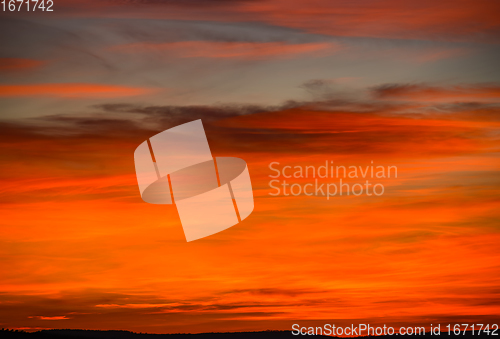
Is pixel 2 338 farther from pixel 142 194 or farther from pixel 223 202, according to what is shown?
pixel 223 202

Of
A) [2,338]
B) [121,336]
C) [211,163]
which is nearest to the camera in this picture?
[211,163]

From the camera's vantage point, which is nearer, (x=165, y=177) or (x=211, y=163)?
(x=165, y=177)

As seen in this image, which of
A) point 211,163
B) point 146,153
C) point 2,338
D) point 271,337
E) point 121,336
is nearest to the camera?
point 146,153

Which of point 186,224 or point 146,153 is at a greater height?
point 146,153

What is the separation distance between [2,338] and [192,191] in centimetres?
1575

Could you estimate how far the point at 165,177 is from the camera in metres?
21.9

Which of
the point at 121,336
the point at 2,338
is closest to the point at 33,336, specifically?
the point at 2,338

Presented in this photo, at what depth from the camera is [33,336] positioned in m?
31.0

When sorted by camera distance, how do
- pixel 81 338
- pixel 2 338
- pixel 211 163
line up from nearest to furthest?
pixel 211 163
pixel 2 338
pixel 81 338

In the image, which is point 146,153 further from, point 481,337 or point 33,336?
point 481,337

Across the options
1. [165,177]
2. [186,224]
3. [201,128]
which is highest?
[201,128]

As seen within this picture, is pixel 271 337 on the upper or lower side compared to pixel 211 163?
lower

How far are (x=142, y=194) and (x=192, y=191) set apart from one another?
2245mm

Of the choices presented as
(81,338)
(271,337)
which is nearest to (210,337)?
(271,337)
